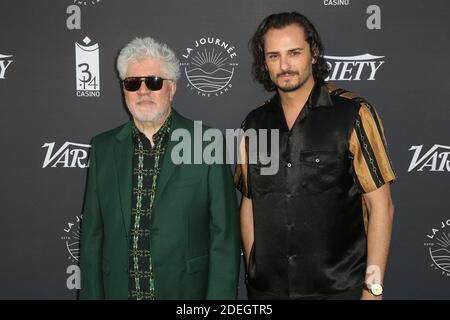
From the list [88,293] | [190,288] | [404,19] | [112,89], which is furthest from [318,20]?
[88,293]

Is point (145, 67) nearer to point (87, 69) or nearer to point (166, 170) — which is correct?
point (166, 170)

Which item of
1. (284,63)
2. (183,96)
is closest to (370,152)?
(284,63)

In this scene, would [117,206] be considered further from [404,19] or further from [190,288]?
[404,19]

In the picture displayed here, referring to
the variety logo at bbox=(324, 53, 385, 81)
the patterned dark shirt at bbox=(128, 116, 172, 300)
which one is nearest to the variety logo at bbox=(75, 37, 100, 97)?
the patterned dark shirt at bbox=(128, 116, 172, 300)

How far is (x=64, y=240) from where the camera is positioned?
3.20 meters

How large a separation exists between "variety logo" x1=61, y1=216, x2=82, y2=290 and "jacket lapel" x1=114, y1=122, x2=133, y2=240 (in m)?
1.26

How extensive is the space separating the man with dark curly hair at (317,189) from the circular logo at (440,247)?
112 cm

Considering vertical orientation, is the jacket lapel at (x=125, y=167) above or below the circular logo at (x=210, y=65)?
below

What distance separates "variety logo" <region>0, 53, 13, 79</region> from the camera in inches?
123

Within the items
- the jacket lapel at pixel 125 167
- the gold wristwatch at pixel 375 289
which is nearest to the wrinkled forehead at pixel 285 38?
the jacket lapel at pixel 125 167

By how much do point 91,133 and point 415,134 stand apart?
218cm

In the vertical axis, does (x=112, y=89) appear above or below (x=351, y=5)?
below

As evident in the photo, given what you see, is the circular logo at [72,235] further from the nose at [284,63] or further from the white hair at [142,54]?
the nose at [284,63]

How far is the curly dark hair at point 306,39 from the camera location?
2285 mm
